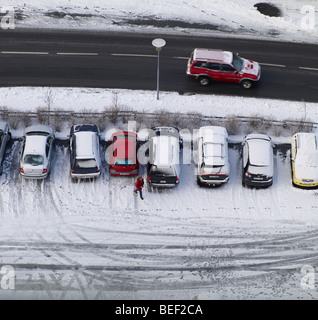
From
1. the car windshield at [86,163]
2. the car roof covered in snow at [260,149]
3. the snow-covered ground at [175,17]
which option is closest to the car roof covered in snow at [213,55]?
the snow-covered ground at [175,17]

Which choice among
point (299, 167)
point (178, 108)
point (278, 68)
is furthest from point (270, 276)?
point (278, 68)

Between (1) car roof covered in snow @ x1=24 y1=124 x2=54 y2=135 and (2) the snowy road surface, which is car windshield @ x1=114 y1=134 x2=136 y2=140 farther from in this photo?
(1) car roof covered in snow @ x1=24 y1=124 x2=54 y2=135

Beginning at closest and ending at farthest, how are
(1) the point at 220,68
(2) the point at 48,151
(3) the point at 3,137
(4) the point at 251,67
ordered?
(2) the point at 48,151, (3) the point at 3,137, (1) the point at 220,68, (4) the point at 251,67

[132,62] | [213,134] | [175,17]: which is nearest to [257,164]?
[213,134]

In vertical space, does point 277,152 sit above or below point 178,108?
below

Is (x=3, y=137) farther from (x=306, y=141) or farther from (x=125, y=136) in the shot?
(x=306, y=141)
